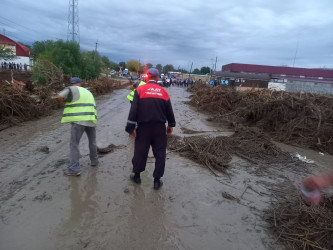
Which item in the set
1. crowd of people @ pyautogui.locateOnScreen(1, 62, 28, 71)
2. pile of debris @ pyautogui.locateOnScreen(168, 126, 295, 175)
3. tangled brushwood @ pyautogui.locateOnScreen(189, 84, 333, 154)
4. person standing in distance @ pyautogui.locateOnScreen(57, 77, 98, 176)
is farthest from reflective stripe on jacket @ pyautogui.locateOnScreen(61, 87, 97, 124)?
crowd of people @ pyautogui.locateOnScreen(1, 62, 28, 71)

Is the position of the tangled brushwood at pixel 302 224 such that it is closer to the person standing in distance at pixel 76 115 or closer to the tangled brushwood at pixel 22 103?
the person standing in distance at pixel 76 115

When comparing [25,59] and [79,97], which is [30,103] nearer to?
[79,97]

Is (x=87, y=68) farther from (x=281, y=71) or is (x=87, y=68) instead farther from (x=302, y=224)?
(x=281, y=71)

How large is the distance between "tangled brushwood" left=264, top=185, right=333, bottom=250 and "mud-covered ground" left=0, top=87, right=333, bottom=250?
0.17m

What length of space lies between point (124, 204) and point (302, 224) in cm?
246

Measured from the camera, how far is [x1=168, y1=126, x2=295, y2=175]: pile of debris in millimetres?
5441

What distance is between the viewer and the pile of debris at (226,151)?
5441mm

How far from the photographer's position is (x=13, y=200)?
3.35m

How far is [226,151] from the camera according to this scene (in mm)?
6199

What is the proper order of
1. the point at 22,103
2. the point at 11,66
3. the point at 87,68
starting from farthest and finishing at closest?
1. the point at 11,66
2. the point at 87,68
3. the point at 22,103

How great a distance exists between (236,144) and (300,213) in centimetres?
368

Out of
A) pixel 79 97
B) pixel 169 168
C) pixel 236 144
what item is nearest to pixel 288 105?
pixel 236 144

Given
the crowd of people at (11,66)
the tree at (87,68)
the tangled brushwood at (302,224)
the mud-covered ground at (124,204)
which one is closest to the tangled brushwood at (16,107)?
the mud-covered ground at (124,204)

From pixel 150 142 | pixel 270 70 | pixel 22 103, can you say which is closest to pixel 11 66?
pixel 22 103
